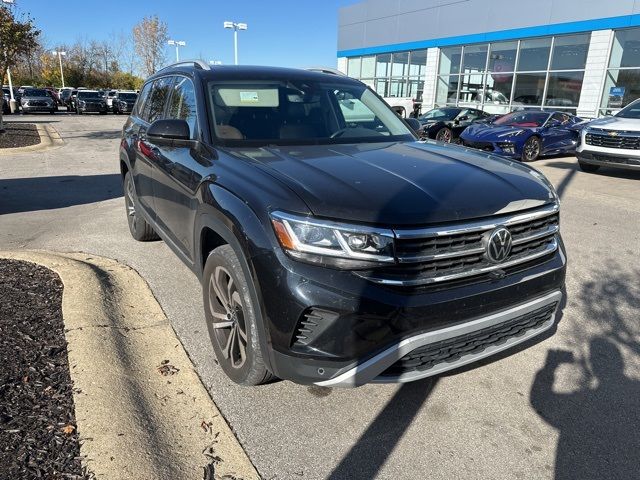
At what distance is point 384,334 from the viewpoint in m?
2.16

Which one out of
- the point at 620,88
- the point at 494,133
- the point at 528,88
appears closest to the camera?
the point at 494,133

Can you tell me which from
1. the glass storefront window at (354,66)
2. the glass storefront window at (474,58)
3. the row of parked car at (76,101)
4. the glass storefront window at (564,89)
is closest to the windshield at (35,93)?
the row of parked car at (76,101)

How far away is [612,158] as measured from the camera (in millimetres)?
9805

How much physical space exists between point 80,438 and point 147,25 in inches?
2303

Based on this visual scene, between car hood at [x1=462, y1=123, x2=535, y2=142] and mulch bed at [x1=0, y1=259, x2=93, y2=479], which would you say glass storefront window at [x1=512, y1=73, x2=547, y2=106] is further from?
mulch bed at [x1=0, y1=259, x2=93, y2=479]

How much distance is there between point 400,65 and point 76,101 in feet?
73.0

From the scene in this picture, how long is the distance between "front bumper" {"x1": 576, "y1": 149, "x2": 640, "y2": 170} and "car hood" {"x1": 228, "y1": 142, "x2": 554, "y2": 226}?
7998 millimetres

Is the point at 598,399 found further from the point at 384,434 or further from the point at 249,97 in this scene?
the point at 249,97

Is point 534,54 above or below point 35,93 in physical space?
above

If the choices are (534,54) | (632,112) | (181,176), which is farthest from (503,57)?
(181,176)

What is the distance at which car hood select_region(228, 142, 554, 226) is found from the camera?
2252 mm

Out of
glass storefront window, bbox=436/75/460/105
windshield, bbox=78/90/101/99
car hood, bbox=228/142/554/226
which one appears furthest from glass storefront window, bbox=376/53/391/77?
car hood, bbox=228/142/554/226

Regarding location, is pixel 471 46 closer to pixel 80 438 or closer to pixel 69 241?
pixel 69 241

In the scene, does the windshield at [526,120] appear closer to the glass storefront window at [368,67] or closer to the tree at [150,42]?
the glass storefront window at [368,67]
